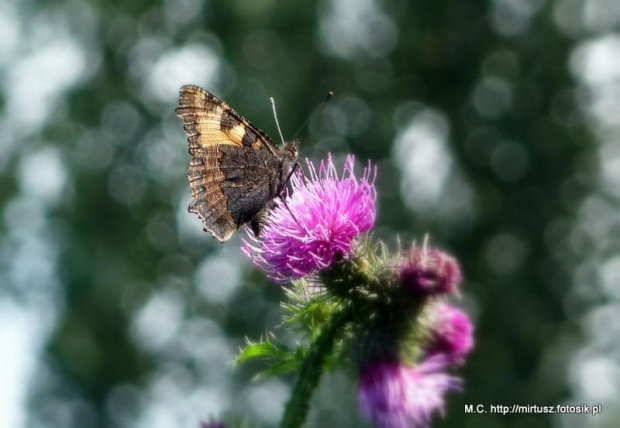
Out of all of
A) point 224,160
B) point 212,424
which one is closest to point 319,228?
point 212,424

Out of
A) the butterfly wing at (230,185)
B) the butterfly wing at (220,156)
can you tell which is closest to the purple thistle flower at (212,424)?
the butterfly wing at (230,185)

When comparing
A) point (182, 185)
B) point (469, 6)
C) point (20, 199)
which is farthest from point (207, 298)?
point (469, 6)

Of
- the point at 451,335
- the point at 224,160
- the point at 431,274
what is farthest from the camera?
the point at 224,160

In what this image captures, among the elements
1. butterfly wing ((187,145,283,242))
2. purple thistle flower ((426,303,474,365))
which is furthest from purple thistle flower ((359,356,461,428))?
butterfly wing ((187,145,283,242))

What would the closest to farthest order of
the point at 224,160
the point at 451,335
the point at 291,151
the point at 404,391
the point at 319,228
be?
the point at 404,391
the point at 451,335
the point at 319,228
the point at 291,151
the point at 224,160

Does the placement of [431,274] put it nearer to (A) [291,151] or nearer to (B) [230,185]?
(A) [291,151]

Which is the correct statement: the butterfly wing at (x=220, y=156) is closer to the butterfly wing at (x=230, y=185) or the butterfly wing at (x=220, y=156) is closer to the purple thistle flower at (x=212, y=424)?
the butterfly wing at (x=230, y=185)
